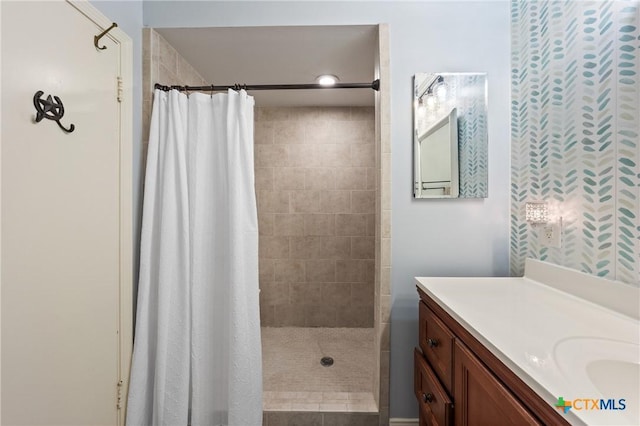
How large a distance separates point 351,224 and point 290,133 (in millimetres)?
1107

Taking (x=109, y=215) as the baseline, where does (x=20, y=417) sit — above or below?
below

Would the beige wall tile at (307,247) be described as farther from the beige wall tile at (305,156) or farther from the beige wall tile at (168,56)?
the beige wall tile at (168,56)

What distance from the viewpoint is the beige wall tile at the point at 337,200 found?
2703mm

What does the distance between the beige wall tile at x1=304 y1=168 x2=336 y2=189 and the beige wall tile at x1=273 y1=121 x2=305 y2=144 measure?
1.09ft

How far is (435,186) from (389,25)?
922 millimetres

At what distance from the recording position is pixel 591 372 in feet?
2.12

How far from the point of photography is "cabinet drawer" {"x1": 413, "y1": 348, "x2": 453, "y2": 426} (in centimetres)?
95

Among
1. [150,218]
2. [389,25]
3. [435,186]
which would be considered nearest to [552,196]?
[435,186]

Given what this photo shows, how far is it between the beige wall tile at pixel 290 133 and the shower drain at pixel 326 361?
1.98 m

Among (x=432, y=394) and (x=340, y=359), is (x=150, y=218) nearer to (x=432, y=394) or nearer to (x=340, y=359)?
(x=432, y=394)

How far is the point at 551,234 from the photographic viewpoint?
121 centimetres

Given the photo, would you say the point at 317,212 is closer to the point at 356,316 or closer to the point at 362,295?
the point at 362,295

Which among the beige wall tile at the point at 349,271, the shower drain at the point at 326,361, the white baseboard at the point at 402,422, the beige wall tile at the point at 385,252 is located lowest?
the shower drain at the point at 326,361

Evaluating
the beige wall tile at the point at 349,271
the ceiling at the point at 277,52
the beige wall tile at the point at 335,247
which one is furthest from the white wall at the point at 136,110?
the beige wall tile at the point at 349,271
